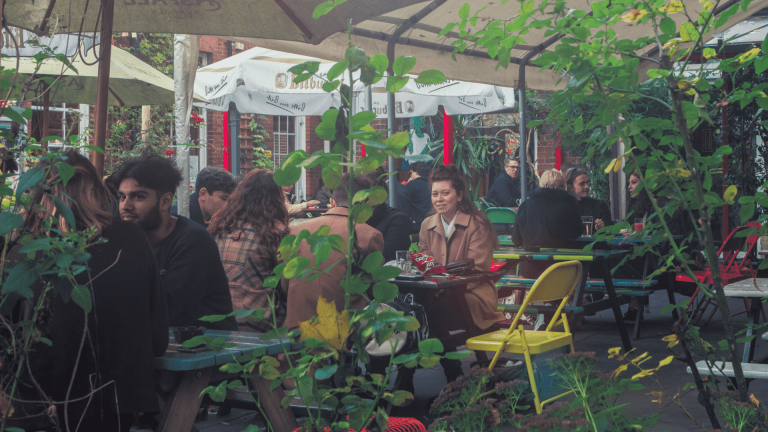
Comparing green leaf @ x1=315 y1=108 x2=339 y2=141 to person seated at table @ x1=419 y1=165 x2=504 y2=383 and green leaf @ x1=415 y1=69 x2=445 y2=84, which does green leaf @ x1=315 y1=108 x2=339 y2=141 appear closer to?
green leaf @ x1=415 y1=69 x2=445 y2=84

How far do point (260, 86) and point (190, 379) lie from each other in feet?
20.3

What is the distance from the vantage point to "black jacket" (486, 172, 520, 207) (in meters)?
10.9

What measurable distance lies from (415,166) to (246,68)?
2.85 meters

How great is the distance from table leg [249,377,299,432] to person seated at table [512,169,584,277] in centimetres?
361

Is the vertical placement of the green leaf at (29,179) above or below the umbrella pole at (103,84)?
below

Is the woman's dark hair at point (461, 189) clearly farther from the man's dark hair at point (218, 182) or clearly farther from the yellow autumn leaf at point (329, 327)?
the yellow autumn leaf at point (329, 327)

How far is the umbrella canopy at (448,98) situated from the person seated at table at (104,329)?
6.59 meters

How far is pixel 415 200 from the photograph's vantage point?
361 inches

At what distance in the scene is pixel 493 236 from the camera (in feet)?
15.4

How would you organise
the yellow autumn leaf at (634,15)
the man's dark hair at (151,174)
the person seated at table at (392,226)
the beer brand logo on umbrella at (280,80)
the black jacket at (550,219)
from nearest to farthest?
1. the yellow autumn leaf at (634,15)
2. the man's dark hair at (151,174)
3. the person seated at table at (392,226)
4. the black jacket at (550,219)
5. the beer brand logo on umbrella at (280,80)

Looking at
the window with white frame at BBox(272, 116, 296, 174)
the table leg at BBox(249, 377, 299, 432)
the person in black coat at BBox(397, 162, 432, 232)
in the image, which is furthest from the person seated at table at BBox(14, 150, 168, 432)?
the window with white frame at BBox(272, 116, 296, 174)

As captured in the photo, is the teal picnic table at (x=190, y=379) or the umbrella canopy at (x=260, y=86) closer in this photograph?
the teal picnic table at (x=190, y=379)

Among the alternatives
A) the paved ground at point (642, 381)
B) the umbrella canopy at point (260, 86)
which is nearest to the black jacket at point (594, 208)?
the paved ground at point (642, 381)

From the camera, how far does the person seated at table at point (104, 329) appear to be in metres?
2.20
